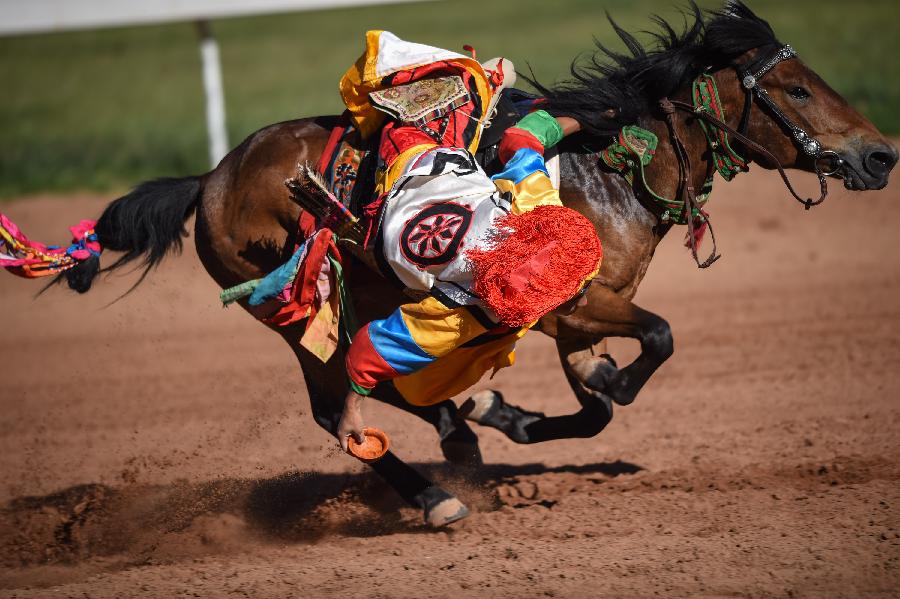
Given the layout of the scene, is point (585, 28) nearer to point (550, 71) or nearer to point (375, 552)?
point (550, 71)

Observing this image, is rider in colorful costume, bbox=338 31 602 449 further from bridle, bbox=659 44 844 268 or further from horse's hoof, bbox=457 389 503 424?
horse's hoof, bbox=457 389 503 424

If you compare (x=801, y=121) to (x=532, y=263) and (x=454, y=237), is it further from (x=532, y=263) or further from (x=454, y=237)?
(x=454, y=237)

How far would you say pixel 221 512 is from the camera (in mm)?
5133

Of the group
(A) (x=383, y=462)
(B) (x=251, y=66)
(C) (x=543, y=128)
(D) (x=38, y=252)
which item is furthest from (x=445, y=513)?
(B) (x=251, y=66)

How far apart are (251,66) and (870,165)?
52.5 ft

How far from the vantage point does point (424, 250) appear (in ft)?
12.4

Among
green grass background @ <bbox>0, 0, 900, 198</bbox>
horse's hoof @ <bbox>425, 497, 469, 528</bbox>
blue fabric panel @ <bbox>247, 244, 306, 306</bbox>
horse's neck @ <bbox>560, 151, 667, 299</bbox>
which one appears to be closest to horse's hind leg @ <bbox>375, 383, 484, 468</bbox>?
horse's hoof @ <bbox>425, 497, 469, 528</bbox>

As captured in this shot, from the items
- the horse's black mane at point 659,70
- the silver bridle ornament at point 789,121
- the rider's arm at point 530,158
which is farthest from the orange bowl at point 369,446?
the silver bridle ornament at point 789,121

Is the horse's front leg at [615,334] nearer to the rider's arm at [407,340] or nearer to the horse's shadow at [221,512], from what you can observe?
the rider's arm at [407,340]

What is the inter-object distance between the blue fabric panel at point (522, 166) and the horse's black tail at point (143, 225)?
1661 millimetres

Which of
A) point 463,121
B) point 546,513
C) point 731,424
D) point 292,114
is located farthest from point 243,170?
point 292,114

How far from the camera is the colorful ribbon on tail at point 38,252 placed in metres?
4.69

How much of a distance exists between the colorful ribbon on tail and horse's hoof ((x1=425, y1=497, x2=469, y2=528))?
2003 mm

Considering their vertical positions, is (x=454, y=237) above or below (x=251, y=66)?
above
